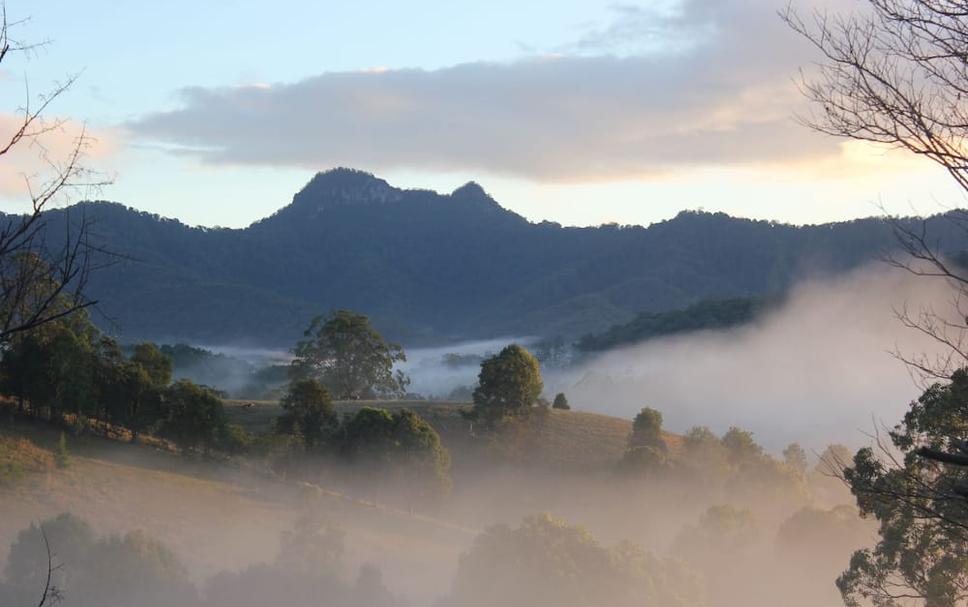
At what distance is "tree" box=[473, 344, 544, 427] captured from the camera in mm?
73062

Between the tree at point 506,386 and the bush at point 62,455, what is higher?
the tree at point 506,386

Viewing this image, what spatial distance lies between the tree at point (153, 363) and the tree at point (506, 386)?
73.9ft

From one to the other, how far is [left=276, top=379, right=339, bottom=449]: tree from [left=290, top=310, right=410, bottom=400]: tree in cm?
2257

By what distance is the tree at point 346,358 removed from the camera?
8912 centimetres

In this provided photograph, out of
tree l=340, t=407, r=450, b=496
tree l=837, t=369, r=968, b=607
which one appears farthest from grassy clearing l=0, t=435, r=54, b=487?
tree l=837, t=369, r=968, b=607

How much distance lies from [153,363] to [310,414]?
417 inches

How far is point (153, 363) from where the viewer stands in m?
62.6

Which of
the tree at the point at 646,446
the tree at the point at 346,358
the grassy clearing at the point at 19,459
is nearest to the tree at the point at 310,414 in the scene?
the grassy clearing at the point at 19,459

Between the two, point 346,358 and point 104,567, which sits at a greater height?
point 346,358

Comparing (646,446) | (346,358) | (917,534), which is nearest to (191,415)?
(646,446)

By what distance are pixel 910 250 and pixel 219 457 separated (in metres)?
54.4

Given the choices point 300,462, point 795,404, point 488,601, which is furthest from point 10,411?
point 795,404

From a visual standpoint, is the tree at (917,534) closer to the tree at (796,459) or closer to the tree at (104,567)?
the tree at (104,567)

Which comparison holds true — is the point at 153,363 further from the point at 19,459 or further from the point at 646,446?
the point at 646,446
